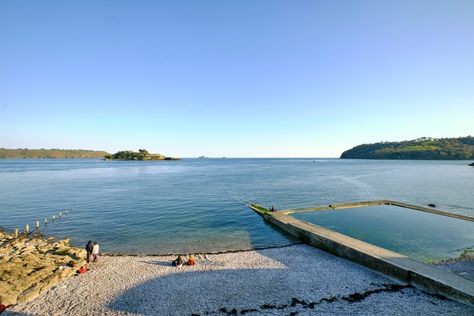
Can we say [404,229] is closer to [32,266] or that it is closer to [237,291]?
[237,291]

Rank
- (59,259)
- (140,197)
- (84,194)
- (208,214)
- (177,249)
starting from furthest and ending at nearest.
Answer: (84,194), (140,197), (208,214), (177,249), (59,259)

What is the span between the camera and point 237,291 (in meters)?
15.3

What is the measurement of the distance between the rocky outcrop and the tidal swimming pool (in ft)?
89.7

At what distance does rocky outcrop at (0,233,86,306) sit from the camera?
15.3 metres

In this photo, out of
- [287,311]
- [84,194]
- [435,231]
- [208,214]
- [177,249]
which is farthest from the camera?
[84,194]

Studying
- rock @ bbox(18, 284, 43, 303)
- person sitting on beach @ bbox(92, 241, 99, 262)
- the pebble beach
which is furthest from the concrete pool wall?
rock @ bbox(18, 284, 43, 303)

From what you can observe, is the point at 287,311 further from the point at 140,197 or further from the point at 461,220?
the point at 140,197

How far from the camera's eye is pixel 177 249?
24.7m

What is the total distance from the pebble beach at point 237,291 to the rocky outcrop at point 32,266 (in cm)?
75

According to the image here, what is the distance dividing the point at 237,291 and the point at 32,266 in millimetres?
15996

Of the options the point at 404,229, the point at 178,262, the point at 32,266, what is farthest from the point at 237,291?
the point at 404,229

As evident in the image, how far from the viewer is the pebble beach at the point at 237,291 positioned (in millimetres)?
13250

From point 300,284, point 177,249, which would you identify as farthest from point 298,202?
point 300,284

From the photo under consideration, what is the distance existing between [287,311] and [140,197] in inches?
1810
